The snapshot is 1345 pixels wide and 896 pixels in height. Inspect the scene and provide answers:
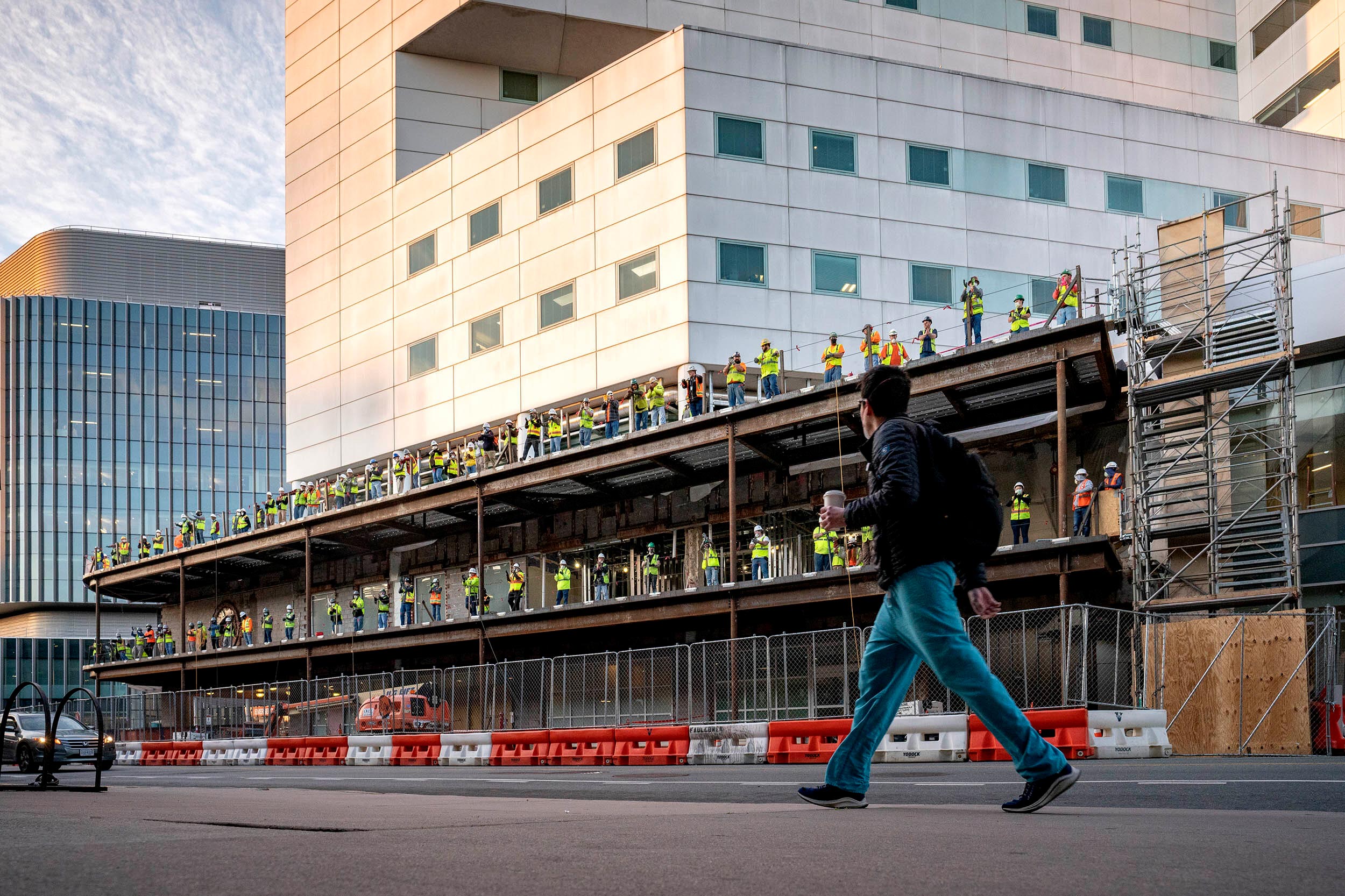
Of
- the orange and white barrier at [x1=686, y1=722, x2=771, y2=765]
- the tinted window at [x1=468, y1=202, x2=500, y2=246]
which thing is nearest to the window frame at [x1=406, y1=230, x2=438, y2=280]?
the tinted window at [x1=468, y1=202, x2=500, y2=246]

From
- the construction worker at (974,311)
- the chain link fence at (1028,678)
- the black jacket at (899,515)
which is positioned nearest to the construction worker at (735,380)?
the construction worker at (974,311)

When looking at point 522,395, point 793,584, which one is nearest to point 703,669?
point 793,584

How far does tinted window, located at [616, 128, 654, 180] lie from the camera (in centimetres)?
4078

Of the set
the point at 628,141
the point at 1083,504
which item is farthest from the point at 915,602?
the point at 628,141

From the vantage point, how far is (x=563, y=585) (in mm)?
36844

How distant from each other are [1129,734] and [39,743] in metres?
18.7

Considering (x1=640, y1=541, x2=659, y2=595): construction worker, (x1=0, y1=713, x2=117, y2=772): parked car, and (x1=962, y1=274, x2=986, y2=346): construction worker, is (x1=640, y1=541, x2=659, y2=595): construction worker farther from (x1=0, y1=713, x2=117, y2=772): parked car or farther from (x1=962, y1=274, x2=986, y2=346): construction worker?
(x1=0, y1=713, x2=117, y2=772): parked car

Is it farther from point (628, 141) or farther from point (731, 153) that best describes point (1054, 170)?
point (628, 141)

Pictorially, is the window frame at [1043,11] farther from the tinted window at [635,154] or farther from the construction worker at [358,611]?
Result: the construction worker at [358,611]

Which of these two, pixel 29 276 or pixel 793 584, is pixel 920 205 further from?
pixel 29 276

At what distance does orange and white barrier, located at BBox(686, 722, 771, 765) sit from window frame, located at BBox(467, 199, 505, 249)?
27310 mm

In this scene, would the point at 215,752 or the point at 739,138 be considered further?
the point at 739,138

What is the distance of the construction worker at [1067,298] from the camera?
26.9 metres

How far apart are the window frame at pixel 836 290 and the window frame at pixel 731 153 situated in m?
3.17
